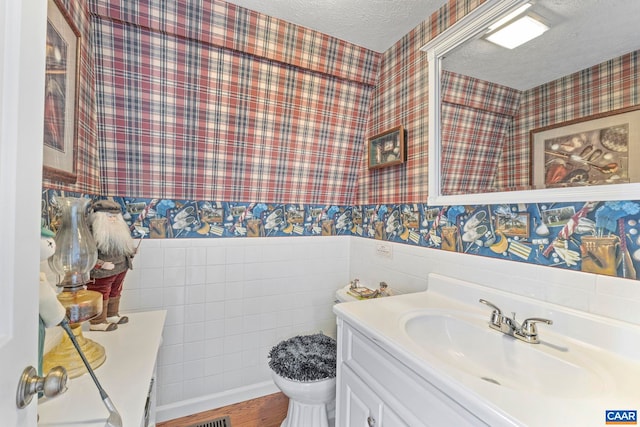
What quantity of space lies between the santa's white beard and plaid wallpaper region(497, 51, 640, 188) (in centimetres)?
161

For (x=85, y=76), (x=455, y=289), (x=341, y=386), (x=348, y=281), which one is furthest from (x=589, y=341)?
(x=85, y=76)

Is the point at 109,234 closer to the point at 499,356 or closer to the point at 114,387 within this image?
the point at 114,387

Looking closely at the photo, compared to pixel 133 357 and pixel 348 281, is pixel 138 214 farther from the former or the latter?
pixel 348 281

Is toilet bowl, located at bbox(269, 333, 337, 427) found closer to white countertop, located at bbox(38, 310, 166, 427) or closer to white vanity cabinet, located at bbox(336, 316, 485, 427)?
white vanity cabinet, located at bbox(336, 316, 485, 427)

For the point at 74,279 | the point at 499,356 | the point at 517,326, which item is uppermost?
the point at 74,279

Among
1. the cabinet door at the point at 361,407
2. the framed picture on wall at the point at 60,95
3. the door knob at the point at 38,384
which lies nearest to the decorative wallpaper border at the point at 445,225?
the framed picture on wall at the point at 60,95

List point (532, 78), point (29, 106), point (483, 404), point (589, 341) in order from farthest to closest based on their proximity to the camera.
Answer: point (532, 78)
point (589, 341)
point (483, 404)
point (29, 106)

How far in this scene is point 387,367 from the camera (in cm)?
93

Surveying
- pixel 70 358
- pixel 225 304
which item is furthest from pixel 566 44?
pixel 225 304

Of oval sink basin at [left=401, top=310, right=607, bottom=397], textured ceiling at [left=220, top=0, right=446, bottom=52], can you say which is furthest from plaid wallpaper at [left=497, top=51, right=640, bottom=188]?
textured ceiling at [left=220, top=0, right=446, bottom=52]

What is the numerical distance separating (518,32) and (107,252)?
188 cm

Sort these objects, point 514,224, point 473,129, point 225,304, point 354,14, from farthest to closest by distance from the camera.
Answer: point 225,304, point 354,14, point 473,129, point 514,224

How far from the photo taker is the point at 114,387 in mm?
810

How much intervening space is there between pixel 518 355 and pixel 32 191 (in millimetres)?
1352
